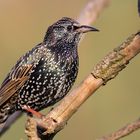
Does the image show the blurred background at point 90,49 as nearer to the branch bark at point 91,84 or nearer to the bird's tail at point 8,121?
the bird's tail at point 8,121

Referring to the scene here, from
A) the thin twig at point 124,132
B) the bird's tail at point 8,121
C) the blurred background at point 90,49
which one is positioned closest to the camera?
the thin twig at point 124,132

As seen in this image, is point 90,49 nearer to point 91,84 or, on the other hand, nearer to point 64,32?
point 64,32

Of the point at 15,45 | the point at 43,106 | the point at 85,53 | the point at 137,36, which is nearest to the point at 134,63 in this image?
the point at 85,53

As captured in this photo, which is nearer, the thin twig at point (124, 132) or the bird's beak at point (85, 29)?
the thin twig at point (124, 132)

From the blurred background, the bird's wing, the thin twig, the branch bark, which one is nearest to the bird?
the bird's wing

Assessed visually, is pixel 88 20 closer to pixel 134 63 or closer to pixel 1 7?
pixel 134 63

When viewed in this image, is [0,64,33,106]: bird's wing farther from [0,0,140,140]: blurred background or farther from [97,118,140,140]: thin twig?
[97,118,140,140]: thin twig

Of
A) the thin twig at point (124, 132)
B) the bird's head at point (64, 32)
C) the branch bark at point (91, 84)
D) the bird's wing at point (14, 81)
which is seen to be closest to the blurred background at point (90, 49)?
the bird's wing at point (14, 81)
